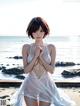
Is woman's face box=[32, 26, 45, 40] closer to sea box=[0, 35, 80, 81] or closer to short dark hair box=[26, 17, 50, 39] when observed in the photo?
short dark hair box=[26, 17, 50, 39]

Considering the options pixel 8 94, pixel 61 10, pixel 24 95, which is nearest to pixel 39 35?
pixel 24 95

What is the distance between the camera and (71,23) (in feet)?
28.0

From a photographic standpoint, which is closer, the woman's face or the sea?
the woman's face


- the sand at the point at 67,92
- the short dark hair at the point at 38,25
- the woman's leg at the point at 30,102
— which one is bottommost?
the sand at the point at 67,92

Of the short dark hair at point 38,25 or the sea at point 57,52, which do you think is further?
the sea at point 57,52

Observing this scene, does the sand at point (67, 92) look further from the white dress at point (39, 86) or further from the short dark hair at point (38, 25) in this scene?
the short dark hair at point (38, 25)

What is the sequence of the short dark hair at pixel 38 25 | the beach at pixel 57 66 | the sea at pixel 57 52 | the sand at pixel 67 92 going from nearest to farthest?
1. the short dark hair at pixel 38 25
2. the sand at pixel 67 92
3. the beach at pixel 57 66
4. the sea at pixel 57 52

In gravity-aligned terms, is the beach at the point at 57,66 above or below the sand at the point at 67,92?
below

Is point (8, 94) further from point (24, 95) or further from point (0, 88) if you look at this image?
point (24, 95)

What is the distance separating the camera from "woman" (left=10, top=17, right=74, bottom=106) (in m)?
2.14

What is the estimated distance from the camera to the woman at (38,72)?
84.1 inches

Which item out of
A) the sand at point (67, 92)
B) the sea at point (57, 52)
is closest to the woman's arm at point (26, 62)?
the sand at point (67, 92)

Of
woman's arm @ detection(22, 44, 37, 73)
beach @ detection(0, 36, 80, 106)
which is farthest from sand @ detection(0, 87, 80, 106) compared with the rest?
woman's arm @ detection(22, 44, 37, 73)

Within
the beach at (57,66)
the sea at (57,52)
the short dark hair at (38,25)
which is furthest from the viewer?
the sea at (57,52)
